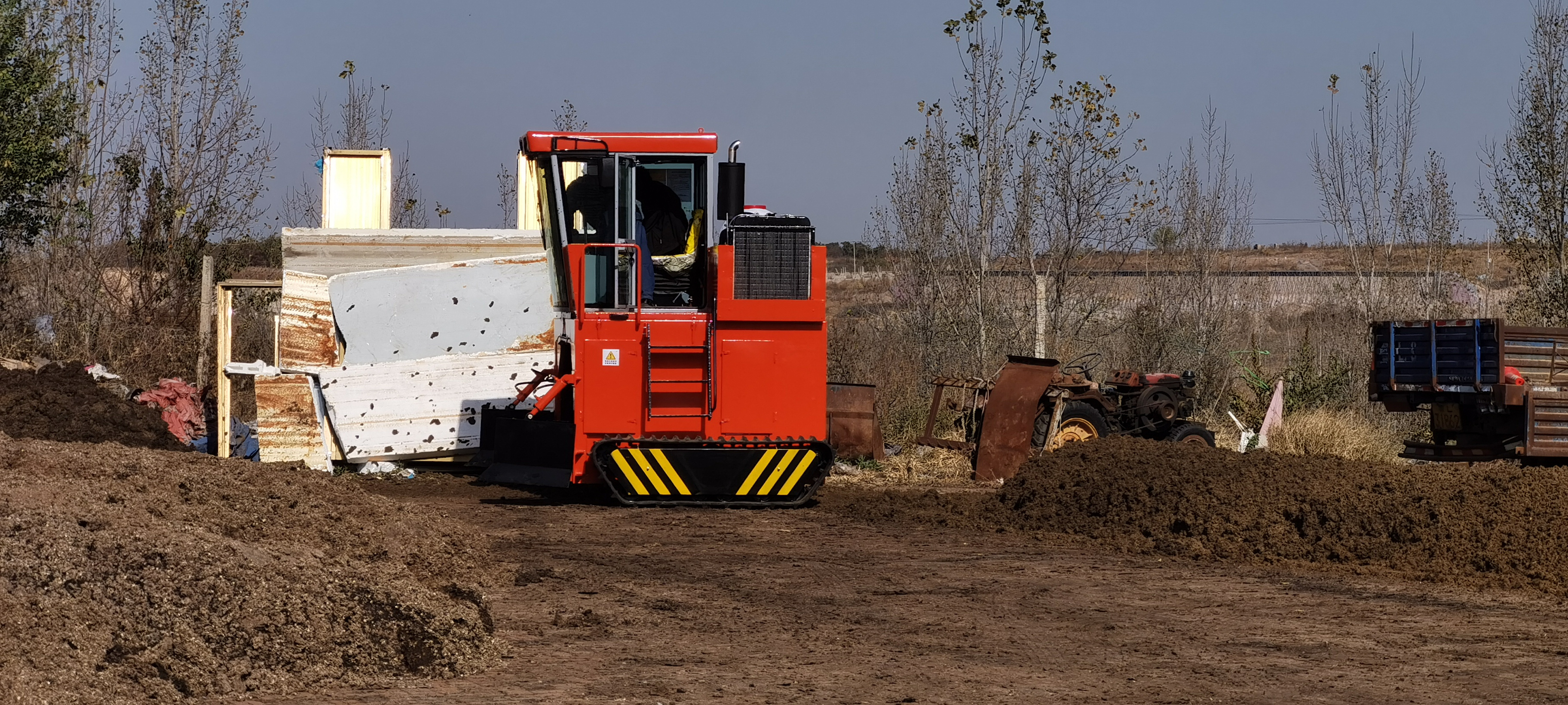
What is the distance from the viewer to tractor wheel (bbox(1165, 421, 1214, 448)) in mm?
15506

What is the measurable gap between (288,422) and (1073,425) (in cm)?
870

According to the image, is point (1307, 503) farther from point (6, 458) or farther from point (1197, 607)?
point (6, 458)

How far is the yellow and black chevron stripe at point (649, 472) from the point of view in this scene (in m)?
12.1

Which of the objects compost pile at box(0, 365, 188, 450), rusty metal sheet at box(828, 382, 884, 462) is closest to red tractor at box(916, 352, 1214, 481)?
rusty metal sheet at box(828, 382, 884, 462)

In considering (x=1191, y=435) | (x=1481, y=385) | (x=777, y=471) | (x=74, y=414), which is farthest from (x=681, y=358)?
(x=1481, y=385)

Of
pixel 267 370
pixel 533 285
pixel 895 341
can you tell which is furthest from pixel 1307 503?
pixel 895 341

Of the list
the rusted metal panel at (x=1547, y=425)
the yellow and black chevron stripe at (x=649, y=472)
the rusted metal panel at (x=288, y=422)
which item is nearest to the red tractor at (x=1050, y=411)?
the rusted metal panel at (x=1547, y=425)

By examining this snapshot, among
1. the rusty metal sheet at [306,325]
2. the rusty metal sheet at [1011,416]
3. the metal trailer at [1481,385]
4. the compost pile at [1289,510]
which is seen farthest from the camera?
the rusty metal sheet at [306,325]

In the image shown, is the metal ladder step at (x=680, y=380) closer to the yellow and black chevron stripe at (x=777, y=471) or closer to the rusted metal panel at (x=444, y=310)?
the yellow and black chevron stripe at (x=777, y=471)

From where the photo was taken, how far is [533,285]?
15.8 meters

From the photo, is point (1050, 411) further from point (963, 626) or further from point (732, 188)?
point (963, 626)

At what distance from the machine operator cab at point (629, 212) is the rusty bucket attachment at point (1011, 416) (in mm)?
3568

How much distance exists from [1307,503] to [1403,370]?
654cm

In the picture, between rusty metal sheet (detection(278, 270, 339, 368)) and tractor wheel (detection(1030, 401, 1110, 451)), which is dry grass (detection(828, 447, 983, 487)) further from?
rusty metal sheet (detection(278, 270, 339, 368))
